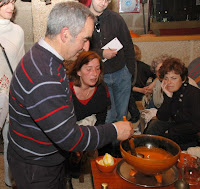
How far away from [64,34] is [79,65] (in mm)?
1465

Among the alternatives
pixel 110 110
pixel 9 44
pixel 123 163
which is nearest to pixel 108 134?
pixel 123 163

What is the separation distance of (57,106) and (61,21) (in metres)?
0.36

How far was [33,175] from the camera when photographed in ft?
4.83

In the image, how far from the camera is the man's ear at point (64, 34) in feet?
4.19

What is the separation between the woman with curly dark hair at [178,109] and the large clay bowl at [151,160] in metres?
0.94

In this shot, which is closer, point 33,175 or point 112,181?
point 33,175

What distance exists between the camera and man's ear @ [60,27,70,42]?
1276mm

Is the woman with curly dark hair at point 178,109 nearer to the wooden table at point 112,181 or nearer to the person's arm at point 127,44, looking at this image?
the person's arm at point 127,44

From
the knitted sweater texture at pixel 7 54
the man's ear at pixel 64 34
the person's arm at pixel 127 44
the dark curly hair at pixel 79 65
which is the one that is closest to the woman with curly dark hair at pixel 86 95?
the dark curly hair at pixel 79 65

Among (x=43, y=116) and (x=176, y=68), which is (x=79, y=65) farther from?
(x=43, y=116)

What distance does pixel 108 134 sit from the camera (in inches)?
54.9

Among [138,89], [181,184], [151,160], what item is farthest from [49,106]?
[138,89]

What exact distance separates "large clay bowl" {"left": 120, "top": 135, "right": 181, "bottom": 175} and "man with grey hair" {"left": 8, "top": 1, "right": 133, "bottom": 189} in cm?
20

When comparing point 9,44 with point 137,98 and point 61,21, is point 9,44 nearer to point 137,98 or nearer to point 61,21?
point 61,21
